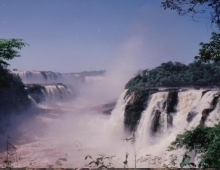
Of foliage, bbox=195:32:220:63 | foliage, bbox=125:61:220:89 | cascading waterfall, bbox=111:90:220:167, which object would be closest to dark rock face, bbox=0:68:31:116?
foliage, bbox=125:61:220:89

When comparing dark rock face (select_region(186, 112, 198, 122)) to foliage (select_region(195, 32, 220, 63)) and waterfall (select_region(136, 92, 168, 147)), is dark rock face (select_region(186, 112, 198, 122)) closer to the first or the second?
waterfall (select_region(136, 92, 168, 147))

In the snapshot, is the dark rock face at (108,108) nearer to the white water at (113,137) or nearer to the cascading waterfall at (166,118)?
the white water at (113,137)

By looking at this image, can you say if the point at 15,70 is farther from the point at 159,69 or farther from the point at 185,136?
the point at 185,136

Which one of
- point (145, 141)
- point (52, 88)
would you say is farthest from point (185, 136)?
point (52, 88)

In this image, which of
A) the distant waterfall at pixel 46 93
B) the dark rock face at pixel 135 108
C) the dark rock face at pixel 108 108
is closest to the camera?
the dark rock face at pixel 135 108

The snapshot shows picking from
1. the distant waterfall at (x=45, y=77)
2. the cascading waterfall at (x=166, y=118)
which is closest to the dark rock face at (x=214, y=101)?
the cascading waterfall at (x=166, y=118)

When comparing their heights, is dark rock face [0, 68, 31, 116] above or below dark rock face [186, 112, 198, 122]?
above
